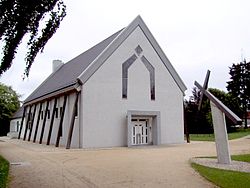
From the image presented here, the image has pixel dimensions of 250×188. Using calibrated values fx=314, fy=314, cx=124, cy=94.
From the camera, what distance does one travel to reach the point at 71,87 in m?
25.1

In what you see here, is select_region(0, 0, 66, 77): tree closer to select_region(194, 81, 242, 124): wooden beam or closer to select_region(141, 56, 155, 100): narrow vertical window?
select_region(194, 81, 242, 124): wooden beam

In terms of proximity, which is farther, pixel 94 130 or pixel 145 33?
pixel 145 33

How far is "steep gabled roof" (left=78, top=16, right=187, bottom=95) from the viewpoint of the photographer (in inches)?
963

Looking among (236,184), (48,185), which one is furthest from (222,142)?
(48,185)

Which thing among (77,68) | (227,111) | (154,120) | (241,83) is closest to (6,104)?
(77,68)

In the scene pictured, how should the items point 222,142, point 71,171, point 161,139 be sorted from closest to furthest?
point 71,171
point 222,142
point 161,139

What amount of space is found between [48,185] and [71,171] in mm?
2652

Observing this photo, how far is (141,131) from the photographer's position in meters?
27.7

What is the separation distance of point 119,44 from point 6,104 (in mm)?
38198

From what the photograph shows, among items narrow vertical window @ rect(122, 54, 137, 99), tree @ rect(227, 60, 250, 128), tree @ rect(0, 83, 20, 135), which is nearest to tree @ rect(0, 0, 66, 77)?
narrow vertical window @ rect(122, 54, 137, 99)

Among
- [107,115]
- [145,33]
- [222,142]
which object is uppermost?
[145,33]

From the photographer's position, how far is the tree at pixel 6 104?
55806 millimetres

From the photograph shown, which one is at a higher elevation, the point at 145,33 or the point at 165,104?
the point at 145,33

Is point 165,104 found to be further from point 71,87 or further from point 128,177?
point 128,177
